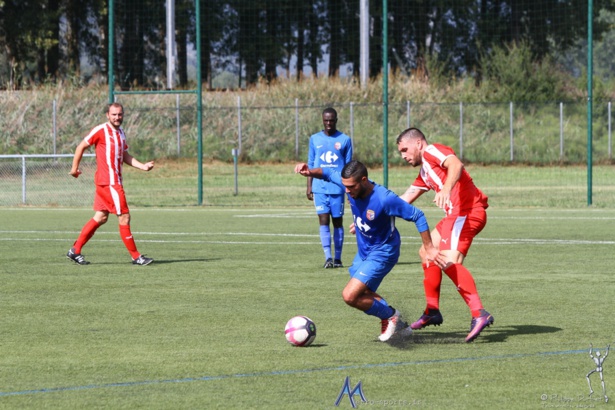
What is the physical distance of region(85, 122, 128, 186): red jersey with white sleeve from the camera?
14.6 meters

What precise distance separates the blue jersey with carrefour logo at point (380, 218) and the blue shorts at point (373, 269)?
0.17 ft

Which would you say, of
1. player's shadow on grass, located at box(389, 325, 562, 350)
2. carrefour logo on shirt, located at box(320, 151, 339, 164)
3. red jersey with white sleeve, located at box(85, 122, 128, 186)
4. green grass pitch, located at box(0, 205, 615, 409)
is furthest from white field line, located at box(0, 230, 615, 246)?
player's shadow on grass, located at box(389, 325, 562, 350)

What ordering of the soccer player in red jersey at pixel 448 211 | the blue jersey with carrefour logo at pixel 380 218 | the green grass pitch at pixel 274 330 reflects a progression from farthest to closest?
the soccer player in red jersey at pixel 448 211 < the blue jersey with carrefour logo at pixel 380 218 < the green grass pitch at pixel 274 330

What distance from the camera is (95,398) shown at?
6.78m

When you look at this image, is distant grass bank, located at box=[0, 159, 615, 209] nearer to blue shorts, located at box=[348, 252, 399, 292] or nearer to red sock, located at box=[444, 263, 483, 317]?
red sock, located at box=[444, 263, 483, 317]

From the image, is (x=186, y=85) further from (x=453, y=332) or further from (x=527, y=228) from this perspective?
(x=453, y=332)

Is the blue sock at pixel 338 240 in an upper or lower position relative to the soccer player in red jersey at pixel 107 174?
lower

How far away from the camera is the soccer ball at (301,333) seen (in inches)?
333

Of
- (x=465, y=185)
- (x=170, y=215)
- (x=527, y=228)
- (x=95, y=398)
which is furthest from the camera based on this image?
(x=170, y=215)

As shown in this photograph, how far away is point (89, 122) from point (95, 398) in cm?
3450

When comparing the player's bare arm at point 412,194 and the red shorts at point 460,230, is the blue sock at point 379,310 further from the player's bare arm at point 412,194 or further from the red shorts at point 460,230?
the player's bare arm at point 412,194

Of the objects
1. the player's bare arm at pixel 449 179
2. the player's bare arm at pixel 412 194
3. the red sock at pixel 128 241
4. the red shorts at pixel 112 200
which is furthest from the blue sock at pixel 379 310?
the red shorts at pixel 112 200

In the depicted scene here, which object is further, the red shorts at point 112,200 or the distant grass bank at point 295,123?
the distant grass bank at point 295,123

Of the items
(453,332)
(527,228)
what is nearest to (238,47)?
(527,228)
